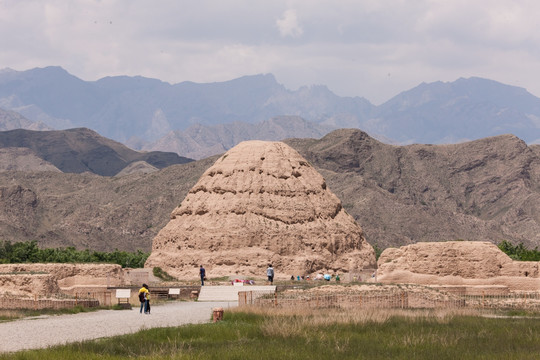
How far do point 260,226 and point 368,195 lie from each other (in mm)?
75003

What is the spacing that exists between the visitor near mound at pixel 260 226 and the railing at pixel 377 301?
12567mm

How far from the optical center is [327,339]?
1947 centimetres

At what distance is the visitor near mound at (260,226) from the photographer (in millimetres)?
44406

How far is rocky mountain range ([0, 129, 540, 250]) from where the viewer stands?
11112cm

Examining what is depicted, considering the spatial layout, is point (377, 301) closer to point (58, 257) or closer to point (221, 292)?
point (221, 292)

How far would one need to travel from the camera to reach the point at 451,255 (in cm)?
3772

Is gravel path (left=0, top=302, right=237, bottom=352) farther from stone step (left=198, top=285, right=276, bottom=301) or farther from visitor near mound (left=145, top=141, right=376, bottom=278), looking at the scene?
visitor near mound (left=145, top=141, right=376, bottom=278)

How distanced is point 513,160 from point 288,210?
397 ft

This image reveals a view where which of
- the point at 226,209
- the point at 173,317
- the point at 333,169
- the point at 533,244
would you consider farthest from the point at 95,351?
the point at 333,169

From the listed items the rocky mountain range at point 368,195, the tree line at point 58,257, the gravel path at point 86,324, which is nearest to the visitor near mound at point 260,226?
the tree line at point 58,257

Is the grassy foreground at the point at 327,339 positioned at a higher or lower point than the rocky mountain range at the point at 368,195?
lower

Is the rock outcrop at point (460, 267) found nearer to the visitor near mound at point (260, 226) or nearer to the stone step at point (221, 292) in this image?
the stone step at point (221, 292)

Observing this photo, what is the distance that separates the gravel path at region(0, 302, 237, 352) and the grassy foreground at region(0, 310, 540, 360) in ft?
4.07

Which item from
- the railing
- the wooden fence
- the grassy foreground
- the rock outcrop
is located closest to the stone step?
the railing
